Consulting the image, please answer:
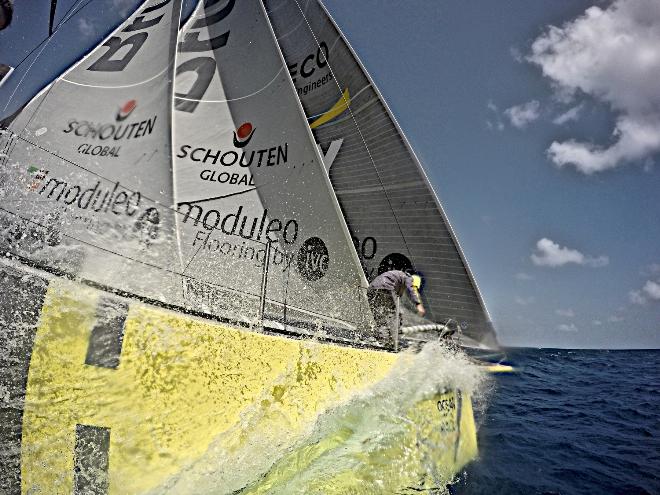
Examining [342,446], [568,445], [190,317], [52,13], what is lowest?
[568,445]

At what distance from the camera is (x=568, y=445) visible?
4.45 m

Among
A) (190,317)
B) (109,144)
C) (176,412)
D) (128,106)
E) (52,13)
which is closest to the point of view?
(176,412)

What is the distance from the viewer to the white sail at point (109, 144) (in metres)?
4.83

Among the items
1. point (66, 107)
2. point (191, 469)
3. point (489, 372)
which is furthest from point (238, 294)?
point (66, 107)

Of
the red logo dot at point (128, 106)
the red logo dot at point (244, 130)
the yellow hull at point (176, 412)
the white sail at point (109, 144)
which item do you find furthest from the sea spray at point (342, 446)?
the red logo dot at point (128, 106)

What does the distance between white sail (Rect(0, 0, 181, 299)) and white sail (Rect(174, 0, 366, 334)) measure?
1.44ft

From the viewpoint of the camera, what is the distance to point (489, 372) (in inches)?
174

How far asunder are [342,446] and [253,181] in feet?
13.9

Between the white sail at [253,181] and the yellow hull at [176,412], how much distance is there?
1.47 meters

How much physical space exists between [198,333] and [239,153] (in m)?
4.76

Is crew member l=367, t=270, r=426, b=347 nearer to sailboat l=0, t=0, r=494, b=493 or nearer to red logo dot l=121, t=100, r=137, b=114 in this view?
sailboat l=0, t=0, r=494, b=493

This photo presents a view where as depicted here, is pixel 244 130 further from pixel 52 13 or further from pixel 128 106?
pixel 52 13

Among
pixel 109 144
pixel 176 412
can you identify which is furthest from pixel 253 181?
pixel 176 412

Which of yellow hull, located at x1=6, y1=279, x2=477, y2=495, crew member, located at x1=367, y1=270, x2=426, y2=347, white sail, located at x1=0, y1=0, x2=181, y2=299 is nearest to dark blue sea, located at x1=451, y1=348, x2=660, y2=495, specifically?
crew member, located at x1=367, y1=270, x2=426, y2=347
